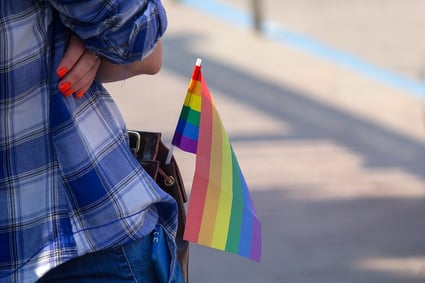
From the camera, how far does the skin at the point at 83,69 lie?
70.6 inches

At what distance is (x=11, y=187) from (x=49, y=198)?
73 millimetres

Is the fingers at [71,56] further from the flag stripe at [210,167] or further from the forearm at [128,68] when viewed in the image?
the flag stripe at [210,167]

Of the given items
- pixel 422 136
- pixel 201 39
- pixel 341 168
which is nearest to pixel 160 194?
pixel 341 168

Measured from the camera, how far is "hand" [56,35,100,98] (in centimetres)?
179

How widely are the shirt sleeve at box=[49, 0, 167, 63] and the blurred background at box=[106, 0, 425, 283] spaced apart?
2.54 metres

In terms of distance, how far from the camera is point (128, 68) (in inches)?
75.7

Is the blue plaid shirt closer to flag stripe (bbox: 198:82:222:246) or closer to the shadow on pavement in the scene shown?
flag stripe (bbox: 198:82:222:246)

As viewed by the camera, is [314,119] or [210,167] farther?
[314,119]

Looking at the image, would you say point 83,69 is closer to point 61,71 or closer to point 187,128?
point 61,71

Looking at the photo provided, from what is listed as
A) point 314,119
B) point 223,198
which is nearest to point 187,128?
point 223,198

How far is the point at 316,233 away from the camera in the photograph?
4.64 m

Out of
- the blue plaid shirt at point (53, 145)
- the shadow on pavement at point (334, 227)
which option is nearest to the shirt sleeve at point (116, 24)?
the blue plaid shirt at point (53, 145)

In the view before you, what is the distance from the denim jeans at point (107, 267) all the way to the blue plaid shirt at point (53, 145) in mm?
31

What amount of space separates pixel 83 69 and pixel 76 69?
2 centimetres
